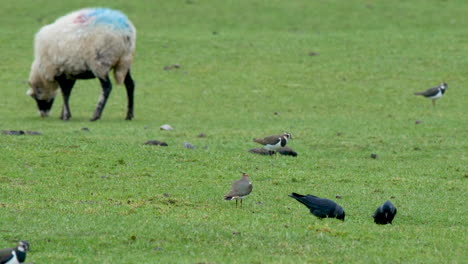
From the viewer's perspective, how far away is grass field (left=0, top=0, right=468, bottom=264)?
11352 mm

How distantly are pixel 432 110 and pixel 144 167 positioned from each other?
1482cm

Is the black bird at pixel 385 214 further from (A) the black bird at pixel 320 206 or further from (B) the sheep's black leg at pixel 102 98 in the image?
(B) the sheep's black leg at pixel 102 98

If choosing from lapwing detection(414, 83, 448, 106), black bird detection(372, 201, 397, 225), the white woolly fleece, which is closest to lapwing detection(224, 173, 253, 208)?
black bird detection(372, 201, 397, 225)

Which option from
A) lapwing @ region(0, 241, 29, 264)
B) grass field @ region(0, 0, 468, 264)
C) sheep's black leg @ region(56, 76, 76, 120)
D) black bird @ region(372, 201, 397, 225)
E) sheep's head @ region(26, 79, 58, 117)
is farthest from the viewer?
sheep's head @ region(26, 79, 58, 117)

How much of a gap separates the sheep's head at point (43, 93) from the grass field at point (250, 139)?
632 millimetres

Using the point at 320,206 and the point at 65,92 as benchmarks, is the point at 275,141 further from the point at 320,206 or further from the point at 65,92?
the point at 65,92

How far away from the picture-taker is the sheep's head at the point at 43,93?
28.1 meters

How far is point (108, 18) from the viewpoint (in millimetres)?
26000

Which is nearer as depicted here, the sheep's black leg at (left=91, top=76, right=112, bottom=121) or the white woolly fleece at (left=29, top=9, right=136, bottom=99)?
the white woolly fleece at (left=29, top=9, right=136, bottom=99)

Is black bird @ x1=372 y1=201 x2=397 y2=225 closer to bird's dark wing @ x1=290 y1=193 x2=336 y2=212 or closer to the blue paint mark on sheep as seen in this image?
bird's dark wing @ x1=290 y1=193 x2=336 y2=212

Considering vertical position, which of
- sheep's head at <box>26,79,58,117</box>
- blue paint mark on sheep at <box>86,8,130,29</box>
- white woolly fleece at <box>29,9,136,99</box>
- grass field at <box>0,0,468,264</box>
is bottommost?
sheep's head at <box>26,79,58,117</box>

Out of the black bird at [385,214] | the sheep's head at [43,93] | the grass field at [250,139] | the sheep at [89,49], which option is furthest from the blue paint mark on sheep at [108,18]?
the black bird at [385,214]

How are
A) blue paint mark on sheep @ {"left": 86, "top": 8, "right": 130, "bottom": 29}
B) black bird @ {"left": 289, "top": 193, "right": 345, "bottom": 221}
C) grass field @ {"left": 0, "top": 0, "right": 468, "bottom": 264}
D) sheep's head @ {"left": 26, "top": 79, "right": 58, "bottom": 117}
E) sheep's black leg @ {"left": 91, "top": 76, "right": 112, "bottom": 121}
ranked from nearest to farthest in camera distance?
grass field @ {"left": 0, "top": 0, "right": 468, "bottom": 264}
black bird @ {"left": 289, "top": 193, "right": 345, "bottom": 221}
blue paint mark on sheep @ {"left": 86, "top": 8, "right": 130, "bottom": 29}
sheep's black leg @ {"left": 91, "top": 76, "right": 112, "bottom": 121}
sheep's head @ {"left": 26, "top": 79, "right": 58, "bottom": 117}

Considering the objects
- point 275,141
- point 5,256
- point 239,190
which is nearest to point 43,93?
point 275,141
